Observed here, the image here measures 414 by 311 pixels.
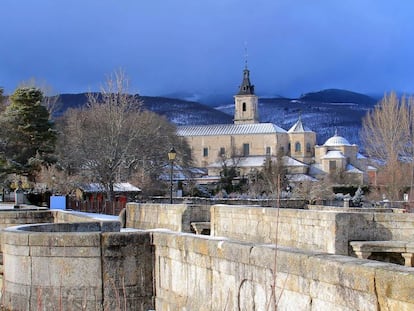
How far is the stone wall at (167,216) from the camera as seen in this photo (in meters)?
22.7

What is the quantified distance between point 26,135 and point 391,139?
3302cm

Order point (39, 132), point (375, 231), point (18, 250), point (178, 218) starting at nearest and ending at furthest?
point (18, 250) → point (375, 231) → point (178, 218) → point (39, 132)

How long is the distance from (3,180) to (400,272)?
50175mm

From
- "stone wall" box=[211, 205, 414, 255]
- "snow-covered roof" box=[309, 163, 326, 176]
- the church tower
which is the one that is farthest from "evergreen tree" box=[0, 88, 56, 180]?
the church tower

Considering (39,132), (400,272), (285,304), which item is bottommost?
(285,304)

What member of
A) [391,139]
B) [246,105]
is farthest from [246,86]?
[391,139]

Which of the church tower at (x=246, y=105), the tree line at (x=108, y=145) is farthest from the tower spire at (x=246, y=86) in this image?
the tree line at (x=108, y=145)

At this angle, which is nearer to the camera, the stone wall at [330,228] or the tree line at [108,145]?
the stone wall at [330,228]

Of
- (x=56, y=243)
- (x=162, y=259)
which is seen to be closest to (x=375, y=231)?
(x=162, y=259)

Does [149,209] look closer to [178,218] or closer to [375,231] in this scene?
[178,218]

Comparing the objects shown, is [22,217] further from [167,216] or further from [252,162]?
[252,162]

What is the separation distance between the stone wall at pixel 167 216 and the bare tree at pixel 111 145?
102ft

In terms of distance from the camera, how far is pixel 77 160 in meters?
64.2

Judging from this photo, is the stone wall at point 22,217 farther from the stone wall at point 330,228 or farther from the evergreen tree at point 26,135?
the evergreen tree at point 26,135
